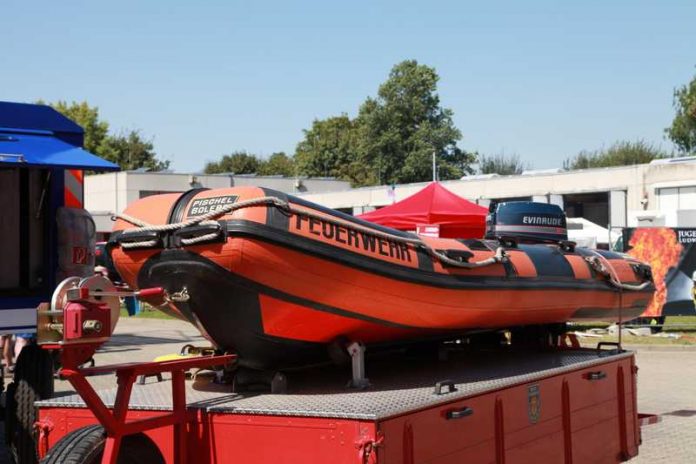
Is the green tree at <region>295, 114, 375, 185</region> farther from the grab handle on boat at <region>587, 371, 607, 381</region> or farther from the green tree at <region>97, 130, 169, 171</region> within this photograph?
the grab handle on boat at <region>587, 371, 607, 381</region>

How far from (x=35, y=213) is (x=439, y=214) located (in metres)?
10.3

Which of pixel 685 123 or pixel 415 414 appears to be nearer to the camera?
pixel 415 414

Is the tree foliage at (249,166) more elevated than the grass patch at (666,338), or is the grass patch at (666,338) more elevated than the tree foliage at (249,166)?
the tree foliage at (249,166)

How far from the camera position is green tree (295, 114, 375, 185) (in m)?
85.1

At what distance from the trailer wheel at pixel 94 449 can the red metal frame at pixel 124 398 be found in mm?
95

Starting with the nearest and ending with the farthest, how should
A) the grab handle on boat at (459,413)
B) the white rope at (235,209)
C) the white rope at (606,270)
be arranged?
1. the white rope at (235,209)
2. the grab handle on boat at (459,413)
3. the white rope at (606,270)

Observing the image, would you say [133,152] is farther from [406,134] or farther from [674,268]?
[674,268]

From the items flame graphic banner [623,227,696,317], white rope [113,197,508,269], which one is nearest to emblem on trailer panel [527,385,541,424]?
white rope [113,197,508,269]

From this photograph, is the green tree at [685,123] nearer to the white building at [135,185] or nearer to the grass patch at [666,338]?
the white building at [135,185]

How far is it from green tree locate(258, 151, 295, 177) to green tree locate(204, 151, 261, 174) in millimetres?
643

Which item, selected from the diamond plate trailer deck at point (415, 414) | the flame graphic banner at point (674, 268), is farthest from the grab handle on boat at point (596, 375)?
the flame graphic banner at point (674, 268)

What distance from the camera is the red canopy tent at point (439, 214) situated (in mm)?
16609

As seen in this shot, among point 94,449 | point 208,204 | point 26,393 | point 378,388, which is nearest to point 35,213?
point 26,393

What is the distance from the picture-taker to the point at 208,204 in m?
4.58
